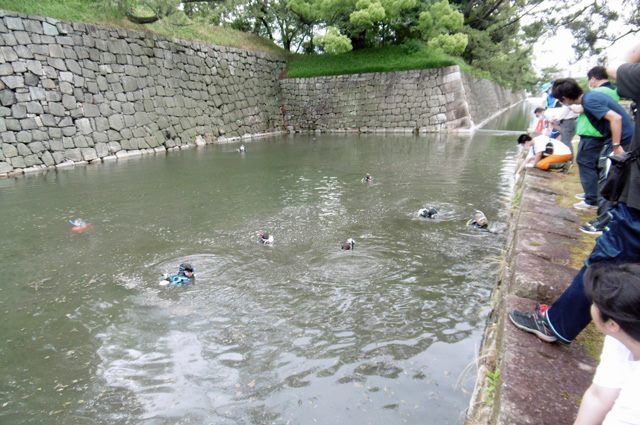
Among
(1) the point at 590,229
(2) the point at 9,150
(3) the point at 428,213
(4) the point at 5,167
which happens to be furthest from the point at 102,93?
(1) the point at 590,229

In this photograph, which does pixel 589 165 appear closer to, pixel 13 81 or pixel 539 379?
A: pixel 539 379

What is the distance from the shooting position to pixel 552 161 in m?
7.74

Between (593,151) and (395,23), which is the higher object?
(395,23)

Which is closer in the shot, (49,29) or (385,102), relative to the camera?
(49,29)

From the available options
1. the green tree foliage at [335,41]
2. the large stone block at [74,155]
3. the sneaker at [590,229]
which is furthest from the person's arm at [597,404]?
the green tree foliage at [335,41]

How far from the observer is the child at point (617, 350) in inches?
55.4

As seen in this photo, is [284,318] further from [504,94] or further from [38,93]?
[504,94]

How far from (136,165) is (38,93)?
3.23 metres

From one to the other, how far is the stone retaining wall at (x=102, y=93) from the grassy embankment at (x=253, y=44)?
49 cm

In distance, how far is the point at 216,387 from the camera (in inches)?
116

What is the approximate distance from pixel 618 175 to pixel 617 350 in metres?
1.23

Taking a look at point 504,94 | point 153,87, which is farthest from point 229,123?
point 504,94

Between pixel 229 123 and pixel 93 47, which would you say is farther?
pixel 229 123

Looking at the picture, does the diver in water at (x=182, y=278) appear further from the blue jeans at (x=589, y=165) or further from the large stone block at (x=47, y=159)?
the large stone block at (x=47, y=159)
